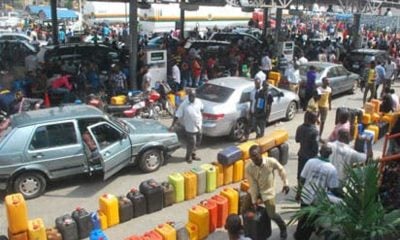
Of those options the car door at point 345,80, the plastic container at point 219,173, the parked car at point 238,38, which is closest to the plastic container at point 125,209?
the plastic container at point 219,173

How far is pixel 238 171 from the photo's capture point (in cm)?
934

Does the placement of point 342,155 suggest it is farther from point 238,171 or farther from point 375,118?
point 375,118

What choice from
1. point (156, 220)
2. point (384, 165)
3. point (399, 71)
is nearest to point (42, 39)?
point (399, 71)

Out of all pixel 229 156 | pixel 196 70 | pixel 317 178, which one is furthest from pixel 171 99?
pixel 317 178

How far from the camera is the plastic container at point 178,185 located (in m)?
8.39

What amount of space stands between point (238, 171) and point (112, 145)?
8.27 ft

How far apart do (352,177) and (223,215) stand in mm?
2663

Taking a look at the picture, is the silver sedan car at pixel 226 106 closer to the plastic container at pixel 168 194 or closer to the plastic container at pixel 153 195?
the plastic container at pixel 168 194

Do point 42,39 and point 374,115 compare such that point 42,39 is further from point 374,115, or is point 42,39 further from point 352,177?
point 352,177

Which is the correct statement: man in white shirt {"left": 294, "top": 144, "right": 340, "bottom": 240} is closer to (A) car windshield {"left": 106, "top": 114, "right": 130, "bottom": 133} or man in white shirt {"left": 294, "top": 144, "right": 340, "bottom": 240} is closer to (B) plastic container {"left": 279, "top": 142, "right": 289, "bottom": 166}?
(B) plastic container {"left": 279, "top": 142, "right": 289, "bottom": 166}

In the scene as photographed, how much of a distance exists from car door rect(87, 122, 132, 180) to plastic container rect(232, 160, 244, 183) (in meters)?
2.12

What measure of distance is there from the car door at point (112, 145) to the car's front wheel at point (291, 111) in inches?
248

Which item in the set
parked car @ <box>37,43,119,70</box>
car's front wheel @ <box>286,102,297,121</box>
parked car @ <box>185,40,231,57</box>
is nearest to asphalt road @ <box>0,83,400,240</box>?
Result: car's front wheel @ <box>286,102,297,121</box>

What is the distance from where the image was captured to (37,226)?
6.65 meters
